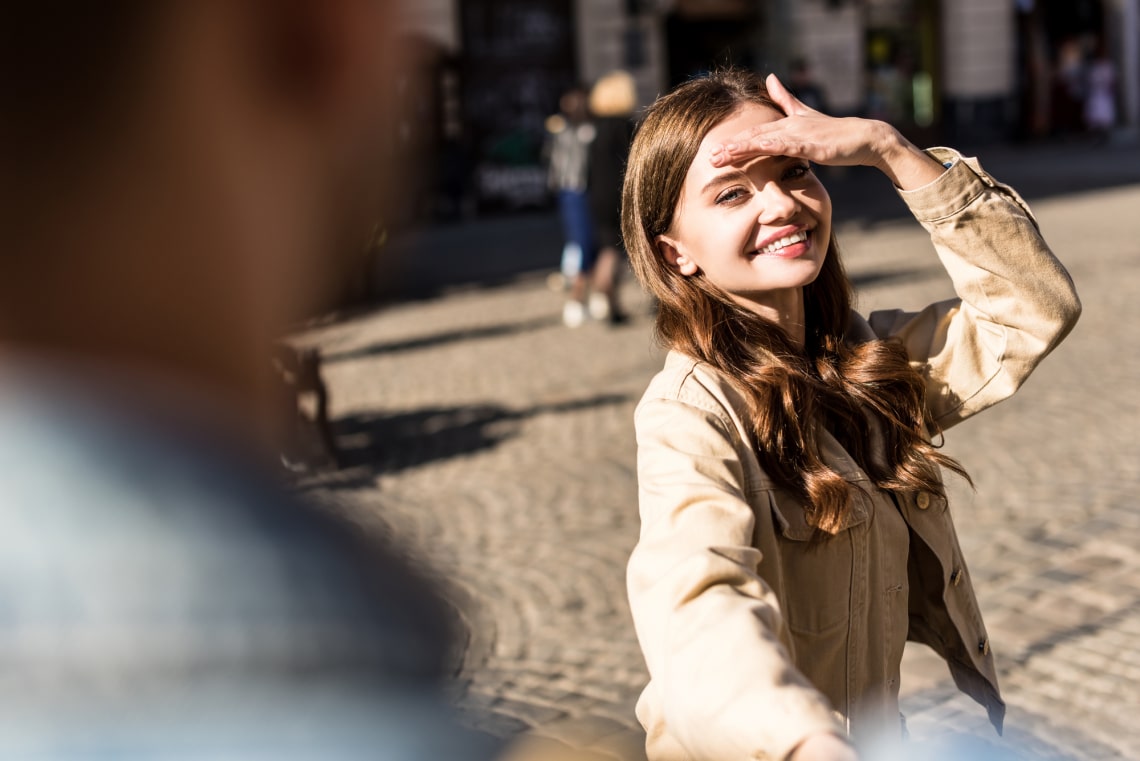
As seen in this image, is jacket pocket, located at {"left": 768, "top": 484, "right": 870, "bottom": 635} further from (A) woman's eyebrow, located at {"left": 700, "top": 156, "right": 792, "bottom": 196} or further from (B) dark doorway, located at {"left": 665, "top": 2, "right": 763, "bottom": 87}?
(B) dark doorway, located at {"left": 665, "top": 2, "right": 763, "bottom": 87}

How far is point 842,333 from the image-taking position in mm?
1893

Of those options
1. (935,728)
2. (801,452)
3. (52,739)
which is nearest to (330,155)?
(52,739)

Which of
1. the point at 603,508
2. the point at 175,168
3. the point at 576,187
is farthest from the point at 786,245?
the point at 576,187

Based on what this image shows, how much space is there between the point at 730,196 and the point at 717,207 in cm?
2

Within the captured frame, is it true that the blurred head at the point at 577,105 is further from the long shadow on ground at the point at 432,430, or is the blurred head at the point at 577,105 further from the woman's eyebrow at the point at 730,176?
the woman's eyebrow at the point at 730,176

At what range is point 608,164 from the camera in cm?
951

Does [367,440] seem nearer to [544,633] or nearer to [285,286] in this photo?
[544,633]

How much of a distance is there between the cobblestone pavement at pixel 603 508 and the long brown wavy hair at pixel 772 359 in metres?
0.36

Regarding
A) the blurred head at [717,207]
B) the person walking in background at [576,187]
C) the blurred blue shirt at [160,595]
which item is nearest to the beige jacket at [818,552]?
the blurred head at [717,207]

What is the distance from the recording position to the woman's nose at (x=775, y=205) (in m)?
1.64

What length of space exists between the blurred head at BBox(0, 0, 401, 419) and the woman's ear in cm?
111

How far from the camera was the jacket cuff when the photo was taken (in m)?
1.74

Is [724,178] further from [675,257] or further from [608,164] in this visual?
[608,164]

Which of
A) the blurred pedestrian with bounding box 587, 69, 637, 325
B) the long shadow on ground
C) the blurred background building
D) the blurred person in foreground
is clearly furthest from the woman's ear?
the blurred background building
